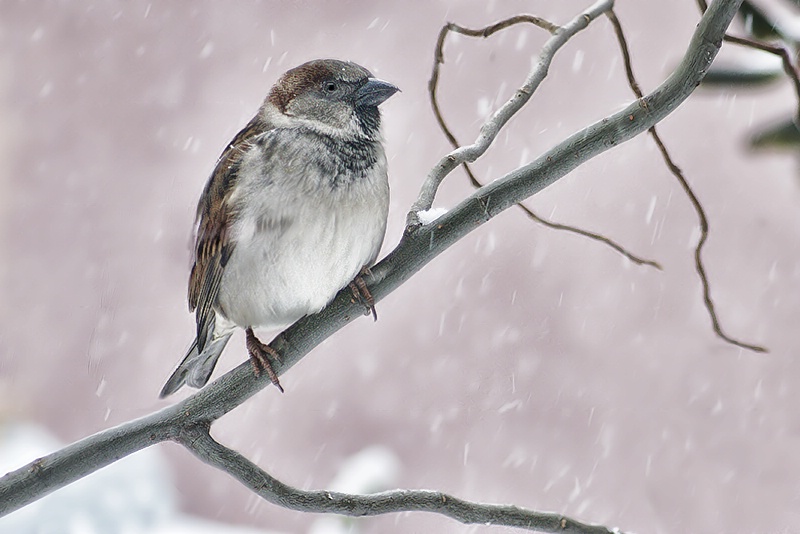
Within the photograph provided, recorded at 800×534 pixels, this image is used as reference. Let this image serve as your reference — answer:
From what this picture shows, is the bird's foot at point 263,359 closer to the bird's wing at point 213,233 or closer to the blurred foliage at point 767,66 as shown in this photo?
the bird's wing at point 213,233

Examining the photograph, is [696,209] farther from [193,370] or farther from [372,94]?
[193,370]

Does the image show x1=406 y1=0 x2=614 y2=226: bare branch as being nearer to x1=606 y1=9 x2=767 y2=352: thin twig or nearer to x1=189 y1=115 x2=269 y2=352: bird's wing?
x1=606 y1=9 x2=767 y2=352: thin twig

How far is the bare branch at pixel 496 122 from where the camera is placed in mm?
775

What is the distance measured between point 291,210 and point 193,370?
0.74 feet

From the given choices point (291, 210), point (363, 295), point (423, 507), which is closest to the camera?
point (423, 507)

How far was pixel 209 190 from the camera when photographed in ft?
3.17

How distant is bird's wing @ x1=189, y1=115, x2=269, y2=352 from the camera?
3.06 feet

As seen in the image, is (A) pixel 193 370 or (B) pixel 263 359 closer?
(B) pixel 263 359

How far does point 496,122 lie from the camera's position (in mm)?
792

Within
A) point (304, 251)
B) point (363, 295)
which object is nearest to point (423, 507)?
point (363, 295)

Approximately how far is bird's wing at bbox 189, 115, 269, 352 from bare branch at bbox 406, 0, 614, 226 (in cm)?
24

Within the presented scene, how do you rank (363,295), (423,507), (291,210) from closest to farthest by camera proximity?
(423,507) → (363,295) → (291,210)

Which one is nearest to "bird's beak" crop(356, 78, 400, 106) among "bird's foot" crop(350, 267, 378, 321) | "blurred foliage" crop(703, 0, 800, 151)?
"bird's foot" crop(350, 267, 378, 321)

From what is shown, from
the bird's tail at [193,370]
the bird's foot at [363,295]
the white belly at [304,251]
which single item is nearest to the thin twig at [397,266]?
the bird's foot at [363,295]
